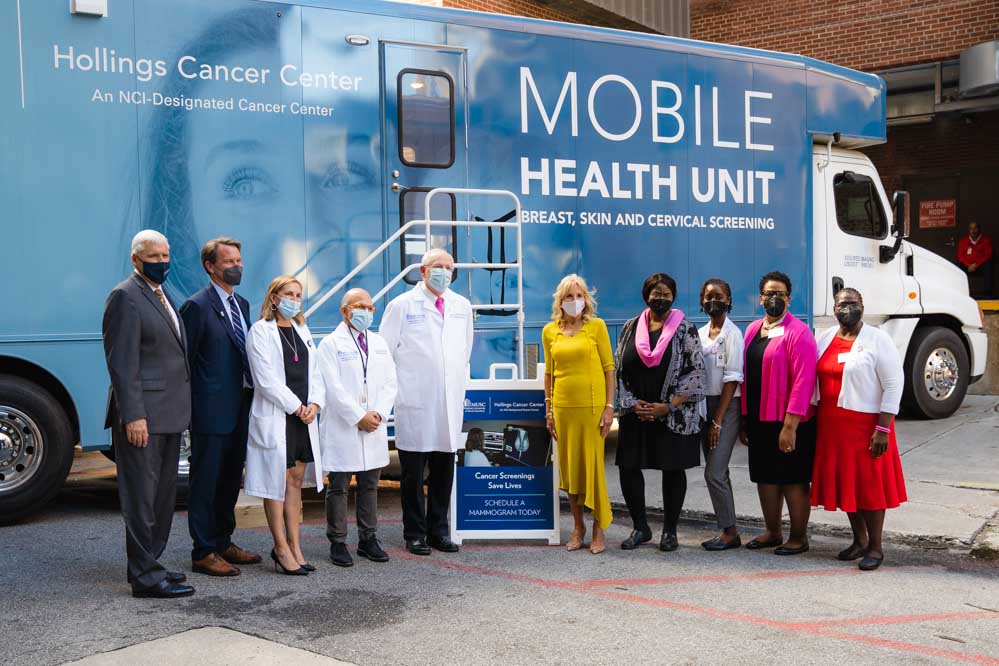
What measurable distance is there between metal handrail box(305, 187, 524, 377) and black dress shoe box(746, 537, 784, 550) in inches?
91.4

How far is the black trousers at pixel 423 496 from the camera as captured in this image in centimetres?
670

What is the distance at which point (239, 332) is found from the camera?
6.09 metres

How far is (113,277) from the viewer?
734 centimetres

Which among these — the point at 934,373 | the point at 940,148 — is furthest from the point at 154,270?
Result: the point at 940,148

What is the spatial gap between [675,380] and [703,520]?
5.48 ft

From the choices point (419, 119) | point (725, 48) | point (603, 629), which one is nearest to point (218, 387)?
point (603, 629)

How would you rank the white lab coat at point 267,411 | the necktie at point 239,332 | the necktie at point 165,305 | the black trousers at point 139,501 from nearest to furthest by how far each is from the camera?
the black trousers at point 139,501, the necktie at point 165,305, the white lab coat at point 267,411, the necktie at point 239,332

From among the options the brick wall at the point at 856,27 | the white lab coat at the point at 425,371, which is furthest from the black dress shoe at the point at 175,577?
the brick wall at the point at 856,27

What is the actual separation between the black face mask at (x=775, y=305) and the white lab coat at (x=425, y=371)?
6.31ft

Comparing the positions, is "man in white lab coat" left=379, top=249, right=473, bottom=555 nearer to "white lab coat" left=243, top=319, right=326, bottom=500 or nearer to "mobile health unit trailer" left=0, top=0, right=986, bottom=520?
"white lab coat" left=243, top=319, right=326, bottom=500

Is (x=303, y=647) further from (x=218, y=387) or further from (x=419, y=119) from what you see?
(x=419, y=119)

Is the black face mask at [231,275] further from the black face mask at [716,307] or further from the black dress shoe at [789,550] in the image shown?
the black dress shoe at [789,550]

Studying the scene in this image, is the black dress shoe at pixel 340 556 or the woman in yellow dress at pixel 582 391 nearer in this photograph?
the black dress shoe at pixel 340 556

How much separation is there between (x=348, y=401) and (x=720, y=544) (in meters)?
2.49
